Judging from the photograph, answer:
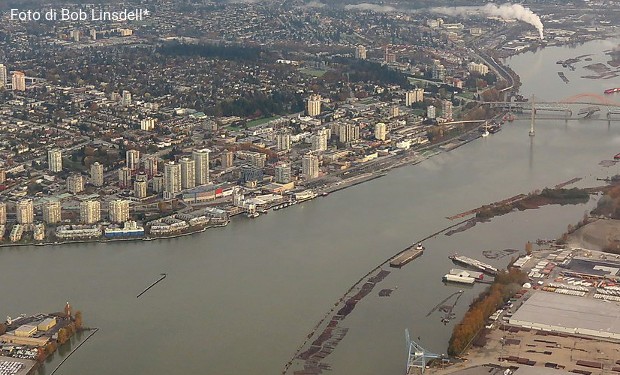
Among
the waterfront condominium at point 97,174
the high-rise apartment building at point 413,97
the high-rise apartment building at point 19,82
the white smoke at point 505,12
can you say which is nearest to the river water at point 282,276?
the waterfront condominium at point 97,174

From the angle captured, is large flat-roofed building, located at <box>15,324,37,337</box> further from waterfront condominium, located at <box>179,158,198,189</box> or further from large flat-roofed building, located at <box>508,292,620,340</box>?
waterfront condominium, located at <box>179,158,198,189</box>

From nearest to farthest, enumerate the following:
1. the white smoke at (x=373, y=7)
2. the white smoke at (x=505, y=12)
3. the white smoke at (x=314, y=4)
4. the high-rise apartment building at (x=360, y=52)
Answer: the high-rise apartment building at (x=360, y=52)
the white smoke at (x=505, y=12)
the white smoke at (x=373, y=7)
the white smoke at (x=314, y=4)

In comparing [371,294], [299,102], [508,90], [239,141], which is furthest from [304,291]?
[508,90]

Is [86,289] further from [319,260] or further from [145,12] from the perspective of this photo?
[145,12]

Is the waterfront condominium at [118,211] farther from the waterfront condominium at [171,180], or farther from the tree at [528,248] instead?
the tree at [528,248]

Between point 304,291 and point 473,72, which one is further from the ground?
point 473,72

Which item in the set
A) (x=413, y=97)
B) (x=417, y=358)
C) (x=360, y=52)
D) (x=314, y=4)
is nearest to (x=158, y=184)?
(x=417, y=358)
